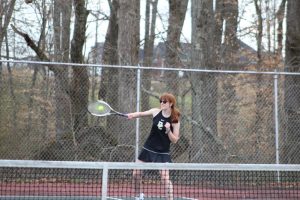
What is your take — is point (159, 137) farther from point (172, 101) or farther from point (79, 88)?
point (79, 88)

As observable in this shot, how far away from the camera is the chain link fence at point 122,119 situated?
1059 cm

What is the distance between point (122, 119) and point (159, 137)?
149 inches

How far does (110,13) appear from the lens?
19.6m

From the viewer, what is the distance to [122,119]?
11.3 m

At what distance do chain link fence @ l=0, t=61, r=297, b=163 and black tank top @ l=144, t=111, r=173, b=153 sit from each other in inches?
99.0

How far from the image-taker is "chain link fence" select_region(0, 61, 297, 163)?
417 inches

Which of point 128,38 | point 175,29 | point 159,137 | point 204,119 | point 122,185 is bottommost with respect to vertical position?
point 122,185

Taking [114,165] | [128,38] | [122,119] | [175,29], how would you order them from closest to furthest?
[114,165] < [122,119] < [128,38] < [175,29]

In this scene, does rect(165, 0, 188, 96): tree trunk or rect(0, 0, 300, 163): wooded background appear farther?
rect(165, 0, 188, 96): tree trunk

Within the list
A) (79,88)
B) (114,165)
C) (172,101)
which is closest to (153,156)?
(172,101)

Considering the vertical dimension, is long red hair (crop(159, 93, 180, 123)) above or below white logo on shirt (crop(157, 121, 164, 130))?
above

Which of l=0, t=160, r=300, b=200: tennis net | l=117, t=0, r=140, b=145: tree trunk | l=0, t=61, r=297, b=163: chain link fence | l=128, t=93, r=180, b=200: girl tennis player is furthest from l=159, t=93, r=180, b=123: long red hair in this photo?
l=117, t=0, r=140, b=145: tree trunk

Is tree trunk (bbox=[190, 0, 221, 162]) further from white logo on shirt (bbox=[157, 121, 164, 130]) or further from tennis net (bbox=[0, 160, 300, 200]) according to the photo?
white logo on shirt (bbox=[157, 121, 164, 130])

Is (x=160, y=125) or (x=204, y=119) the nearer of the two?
(x=160, y=125)
